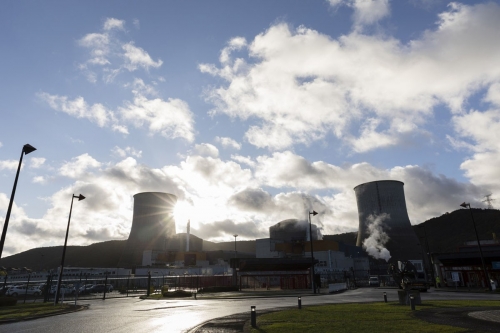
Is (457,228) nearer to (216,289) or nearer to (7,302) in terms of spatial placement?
(216,289)

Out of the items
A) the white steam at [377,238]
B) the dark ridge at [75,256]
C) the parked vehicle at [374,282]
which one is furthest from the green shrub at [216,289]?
the dark ridge at [75,256]

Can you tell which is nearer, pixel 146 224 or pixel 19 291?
pixel 19 291

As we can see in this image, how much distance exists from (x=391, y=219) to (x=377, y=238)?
5939mm

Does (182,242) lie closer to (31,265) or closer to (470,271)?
Result: (470,271)

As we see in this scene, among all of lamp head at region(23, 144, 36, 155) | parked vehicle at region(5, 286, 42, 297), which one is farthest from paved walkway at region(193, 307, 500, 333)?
parked vehicle at region(5, 286, 42, 297)

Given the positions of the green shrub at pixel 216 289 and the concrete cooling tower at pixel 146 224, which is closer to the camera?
the green shrub at pixel 216 289

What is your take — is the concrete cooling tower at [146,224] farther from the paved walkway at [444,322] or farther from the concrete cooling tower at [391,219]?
the paved walkway at [444,322]

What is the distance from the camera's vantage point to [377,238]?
82.6 meters

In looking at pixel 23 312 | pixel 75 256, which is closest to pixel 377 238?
pixel 23 312

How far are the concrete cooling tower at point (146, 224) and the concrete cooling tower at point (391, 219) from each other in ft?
164

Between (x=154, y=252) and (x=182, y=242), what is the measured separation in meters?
23.2

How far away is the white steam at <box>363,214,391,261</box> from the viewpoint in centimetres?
8119

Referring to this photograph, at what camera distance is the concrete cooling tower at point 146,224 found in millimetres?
85625

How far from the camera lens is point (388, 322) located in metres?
12.6
